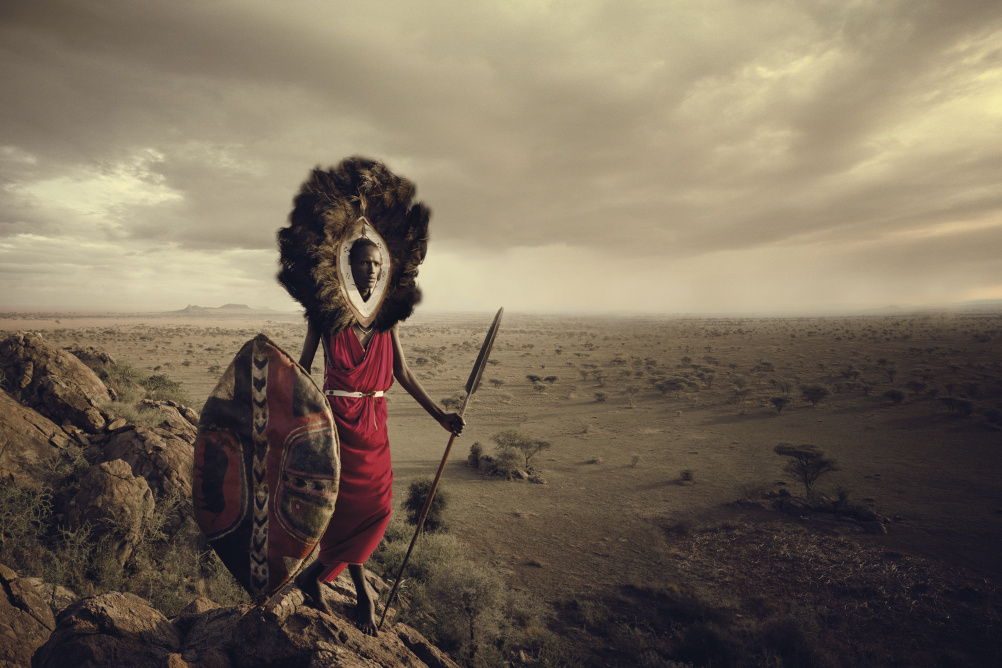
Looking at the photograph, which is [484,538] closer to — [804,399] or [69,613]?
[69,613]

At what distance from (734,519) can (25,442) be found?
15.5 meters

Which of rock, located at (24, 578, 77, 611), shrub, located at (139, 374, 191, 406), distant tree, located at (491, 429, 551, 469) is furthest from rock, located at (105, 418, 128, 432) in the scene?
distant tree, located at (491, 429, 551, 469)

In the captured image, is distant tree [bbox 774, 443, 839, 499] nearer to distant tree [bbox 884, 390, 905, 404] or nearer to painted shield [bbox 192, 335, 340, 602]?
distant tree [bbox 884, 390, 905, 404]

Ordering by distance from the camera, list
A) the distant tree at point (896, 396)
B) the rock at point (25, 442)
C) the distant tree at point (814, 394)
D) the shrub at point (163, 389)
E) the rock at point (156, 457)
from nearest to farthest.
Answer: the rock at point (25, 442) → the rock at point (156, 457) → the shrub at point (163, 389) → the distant tree at point (896, 396) → the distant tree at point (814, 394)

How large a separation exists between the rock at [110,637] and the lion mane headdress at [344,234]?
8.00ft

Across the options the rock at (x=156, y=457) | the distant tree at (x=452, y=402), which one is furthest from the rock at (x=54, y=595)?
the distant tree at (x=452, y=402)

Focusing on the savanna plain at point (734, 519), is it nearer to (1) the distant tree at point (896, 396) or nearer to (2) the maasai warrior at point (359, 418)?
(1) the distant tree at point (896, 396)

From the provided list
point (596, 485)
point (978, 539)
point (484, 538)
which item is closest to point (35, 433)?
point (484, 538)

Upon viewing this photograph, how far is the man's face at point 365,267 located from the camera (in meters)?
2.90

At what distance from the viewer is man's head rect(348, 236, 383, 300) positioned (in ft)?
9.52

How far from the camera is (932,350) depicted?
1730 inches

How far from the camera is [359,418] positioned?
9.62 feet

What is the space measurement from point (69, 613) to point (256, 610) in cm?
114

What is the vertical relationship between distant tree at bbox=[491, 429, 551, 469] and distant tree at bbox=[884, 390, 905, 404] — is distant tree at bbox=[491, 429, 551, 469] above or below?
below
